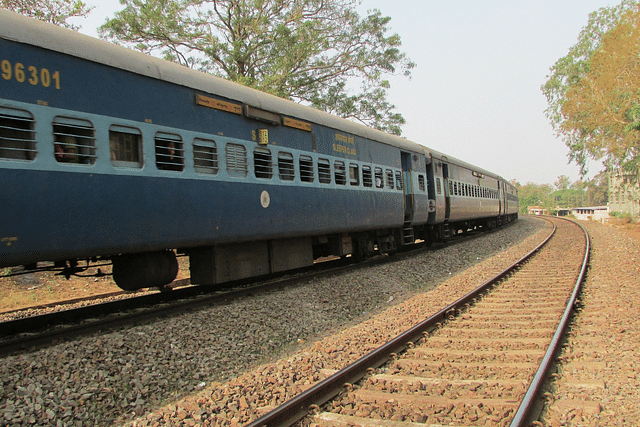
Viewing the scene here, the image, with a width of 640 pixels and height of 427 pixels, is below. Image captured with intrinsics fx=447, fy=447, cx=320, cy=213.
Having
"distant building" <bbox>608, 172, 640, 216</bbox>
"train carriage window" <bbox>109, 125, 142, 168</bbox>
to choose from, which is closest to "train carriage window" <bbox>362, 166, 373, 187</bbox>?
"train carriage window" <bbox>109, 125, 142, 168</bbox>

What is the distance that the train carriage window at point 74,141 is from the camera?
4.91 metres

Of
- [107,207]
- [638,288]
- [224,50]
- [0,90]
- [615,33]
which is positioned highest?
[615,33]

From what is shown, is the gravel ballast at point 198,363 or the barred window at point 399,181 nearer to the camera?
the gravel ballast at point 198,363

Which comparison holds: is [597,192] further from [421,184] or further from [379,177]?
[379,177]

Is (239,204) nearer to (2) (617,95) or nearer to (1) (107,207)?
(1) (107,207)

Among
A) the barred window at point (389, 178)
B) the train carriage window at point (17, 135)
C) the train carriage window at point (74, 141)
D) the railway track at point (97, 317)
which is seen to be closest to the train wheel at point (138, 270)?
the railway track at point (97, 317)

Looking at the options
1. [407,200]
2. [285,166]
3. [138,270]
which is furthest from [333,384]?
[407,200]

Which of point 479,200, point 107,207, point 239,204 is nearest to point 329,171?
point 239,204

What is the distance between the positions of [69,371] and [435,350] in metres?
3.78

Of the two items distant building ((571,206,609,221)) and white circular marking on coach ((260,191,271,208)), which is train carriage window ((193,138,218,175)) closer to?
white circular marking on coach ((260,191,271,208))

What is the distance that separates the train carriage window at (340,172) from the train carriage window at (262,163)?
2378mm

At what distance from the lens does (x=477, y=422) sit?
3.40 meters

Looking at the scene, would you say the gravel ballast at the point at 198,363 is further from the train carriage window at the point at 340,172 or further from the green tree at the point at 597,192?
the green tree at the point at 597,192

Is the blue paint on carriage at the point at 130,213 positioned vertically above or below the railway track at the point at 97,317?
above
